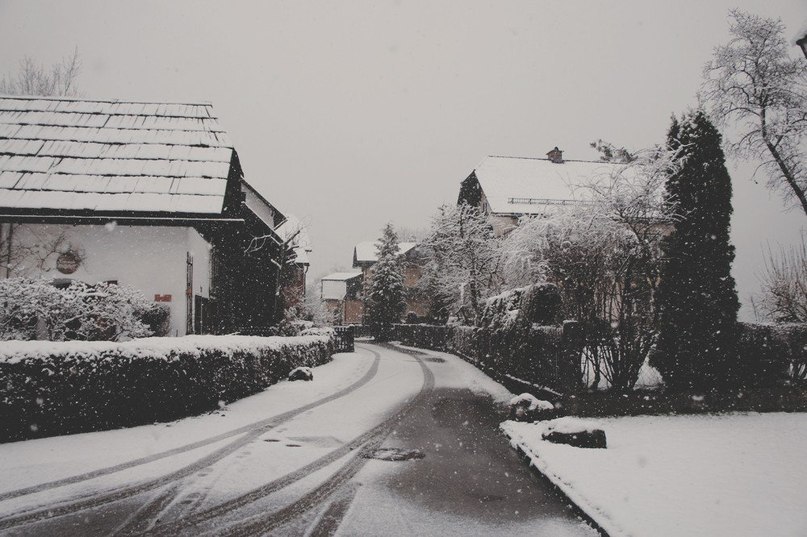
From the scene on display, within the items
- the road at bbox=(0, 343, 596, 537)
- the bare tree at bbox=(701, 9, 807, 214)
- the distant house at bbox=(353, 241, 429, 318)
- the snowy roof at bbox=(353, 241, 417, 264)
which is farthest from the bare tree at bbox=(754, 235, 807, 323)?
the snowy roof at bbox=(353, 241, 417, 264)

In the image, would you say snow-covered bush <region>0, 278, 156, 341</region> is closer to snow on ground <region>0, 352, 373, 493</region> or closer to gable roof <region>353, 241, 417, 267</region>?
snow on ground <region>0, 352, 373, 493</region>

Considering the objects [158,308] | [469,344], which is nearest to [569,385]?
[158,308]

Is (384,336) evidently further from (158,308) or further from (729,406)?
(729,406)

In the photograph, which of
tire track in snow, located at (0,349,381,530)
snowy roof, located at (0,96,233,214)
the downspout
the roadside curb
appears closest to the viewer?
the roadside curb

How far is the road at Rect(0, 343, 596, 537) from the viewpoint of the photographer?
4457 mm

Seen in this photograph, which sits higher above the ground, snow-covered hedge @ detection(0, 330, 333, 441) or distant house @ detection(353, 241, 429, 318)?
distant house @ detection(353, 241, 429, 318)

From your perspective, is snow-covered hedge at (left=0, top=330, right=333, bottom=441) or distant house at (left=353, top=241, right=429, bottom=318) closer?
snow-covered hedge at (left=0, top=330, right=333, bottom=441)

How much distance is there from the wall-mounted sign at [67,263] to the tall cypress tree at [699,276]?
1568 cm

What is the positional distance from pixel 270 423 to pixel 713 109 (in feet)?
60.5

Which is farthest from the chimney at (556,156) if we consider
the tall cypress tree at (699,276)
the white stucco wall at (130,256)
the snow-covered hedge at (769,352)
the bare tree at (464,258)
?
the white stucco wall at (130,256)

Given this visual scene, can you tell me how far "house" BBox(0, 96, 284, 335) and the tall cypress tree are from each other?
40.0 feet

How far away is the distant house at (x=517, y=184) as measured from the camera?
3859 cm

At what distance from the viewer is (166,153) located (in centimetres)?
1712

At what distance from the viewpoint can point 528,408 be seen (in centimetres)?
926
